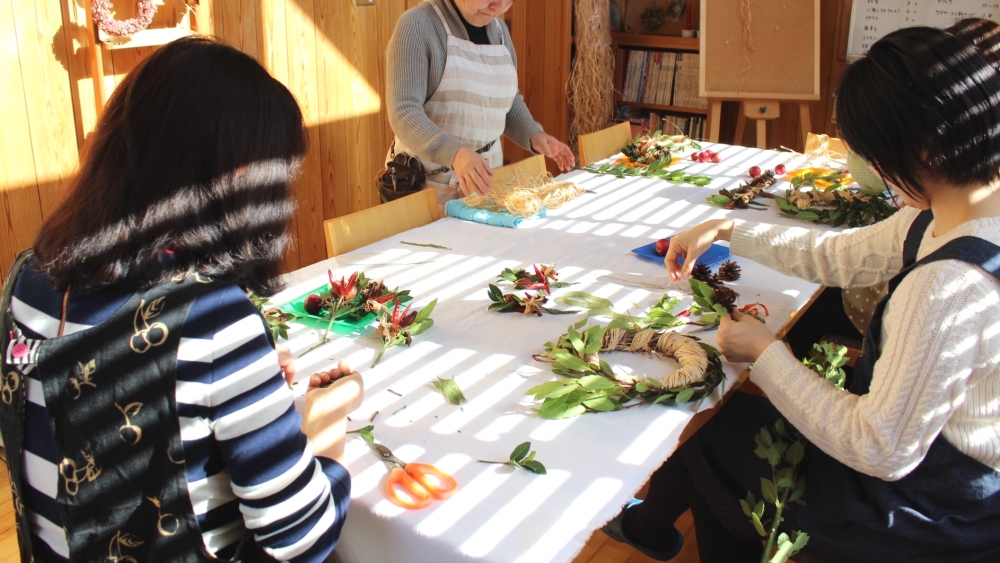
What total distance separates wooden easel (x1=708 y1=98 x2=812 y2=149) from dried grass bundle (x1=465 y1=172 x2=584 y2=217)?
93.1 inches

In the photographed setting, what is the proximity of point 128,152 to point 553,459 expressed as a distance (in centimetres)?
69

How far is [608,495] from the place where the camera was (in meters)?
1.08

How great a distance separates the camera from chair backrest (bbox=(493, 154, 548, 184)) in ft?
8.85

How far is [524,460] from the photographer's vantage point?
1146 mm

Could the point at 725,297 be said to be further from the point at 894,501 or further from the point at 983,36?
the point at 983,36

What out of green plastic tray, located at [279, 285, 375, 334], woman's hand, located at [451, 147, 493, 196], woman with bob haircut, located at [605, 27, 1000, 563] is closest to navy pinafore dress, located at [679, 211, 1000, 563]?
woman with bob haircut, located at [605, 27, 1000, 563]

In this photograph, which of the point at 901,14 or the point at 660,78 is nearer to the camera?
the point at 901,14

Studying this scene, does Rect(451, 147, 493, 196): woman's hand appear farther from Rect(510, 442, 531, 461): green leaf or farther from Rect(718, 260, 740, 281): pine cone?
Rect(510, 442, 531, 461): green leaf

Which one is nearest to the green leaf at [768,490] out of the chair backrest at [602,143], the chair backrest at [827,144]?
the chair backrest at [602,143]

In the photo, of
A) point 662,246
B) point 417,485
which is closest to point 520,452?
point 417,485

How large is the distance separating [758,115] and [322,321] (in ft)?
12.2

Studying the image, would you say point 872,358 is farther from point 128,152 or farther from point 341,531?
point 128,152

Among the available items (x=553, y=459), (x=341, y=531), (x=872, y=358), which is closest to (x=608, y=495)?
(x=553, y=459)

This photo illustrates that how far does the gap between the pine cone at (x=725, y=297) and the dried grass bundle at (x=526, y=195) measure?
828 millimetres
